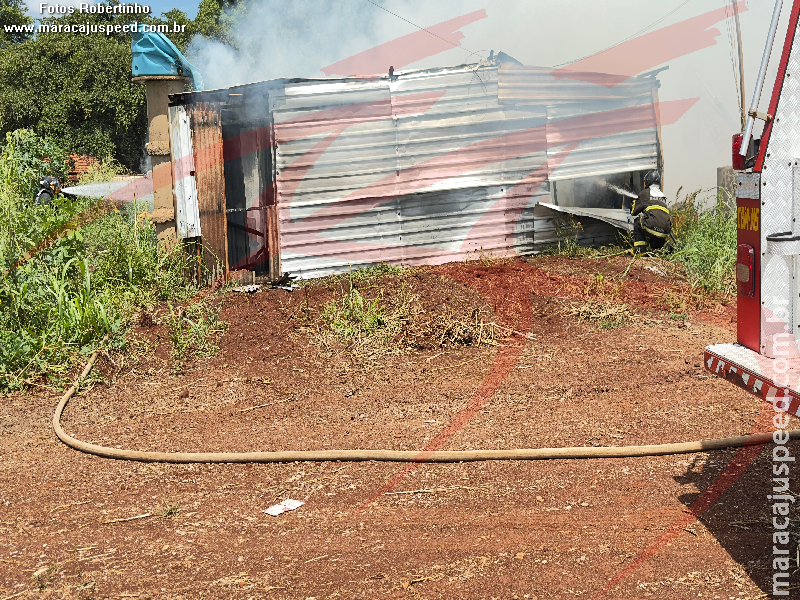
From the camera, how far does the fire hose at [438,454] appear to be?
4594 mm

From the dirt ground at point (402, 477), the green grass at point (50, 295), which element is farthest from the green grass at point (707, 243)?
the green grass at point (50, 295)

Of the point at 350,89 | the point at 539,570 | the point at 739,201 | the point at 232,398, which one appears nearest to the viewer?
the point at 539,570

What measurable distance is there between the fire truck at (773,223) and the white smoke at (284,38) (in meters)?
22.6

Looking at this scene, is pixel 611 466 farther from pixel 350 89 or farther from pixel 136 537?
pixel 350 89

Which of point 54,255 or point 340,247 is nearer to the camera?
point 54,255

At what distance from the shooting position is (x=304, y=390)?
264 inches

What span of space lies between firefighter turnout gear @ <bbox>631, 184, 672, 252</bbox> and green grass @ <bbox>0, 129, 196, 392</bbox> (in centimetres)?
741

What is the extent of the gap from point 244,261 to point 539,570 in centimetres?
827

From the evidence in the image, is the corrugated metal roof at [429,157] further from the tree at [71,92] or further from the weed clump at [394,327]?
the tree at [71,92]

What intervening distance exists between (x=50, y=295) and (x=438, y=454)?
216 inches

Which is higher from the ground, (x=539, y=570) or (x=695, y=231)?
(x=695, y=231)

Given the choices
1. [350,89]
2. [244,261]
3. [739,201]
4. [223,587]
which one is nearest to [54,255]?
[244,261]

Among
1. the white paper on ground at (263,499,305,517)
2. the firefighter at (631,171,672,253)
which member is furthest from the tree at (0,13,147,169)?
the white paper on ground at (263,499,305,517)

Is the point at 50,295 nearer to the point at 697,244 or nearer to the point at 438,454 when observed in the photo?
the point at 438,454
